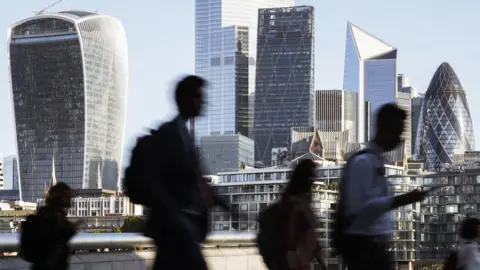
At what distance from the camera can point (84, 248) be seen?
1517 cm

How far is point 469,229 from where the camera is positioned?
11.3 meters

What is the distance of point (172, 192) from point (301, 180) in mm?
2000

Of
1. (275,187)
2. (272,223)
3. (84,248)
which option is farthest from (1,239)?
(275,187)

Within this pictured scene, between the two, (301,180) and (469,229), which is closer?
(301,180)

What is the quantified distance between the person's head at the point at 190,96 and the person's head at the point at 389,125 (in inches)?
57.3

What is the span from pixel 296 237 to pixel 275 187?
164 m

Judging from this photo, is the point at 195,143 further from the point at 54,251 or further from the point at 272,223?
the point at 54,251

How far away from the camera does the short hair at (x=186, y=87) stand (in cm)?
795

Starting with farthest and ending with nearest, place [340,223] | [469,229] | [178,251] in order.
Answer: [469,229] → [340,223] → [178,251]

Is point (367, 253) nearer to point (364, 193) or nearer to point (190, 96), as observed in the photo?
point (364, 193)

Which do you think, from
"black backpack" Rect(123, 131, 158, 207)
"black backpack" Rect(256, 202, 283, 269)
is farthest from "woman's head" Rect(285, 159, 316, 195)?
"black backpack" Rect(123, 131, 158, 207)

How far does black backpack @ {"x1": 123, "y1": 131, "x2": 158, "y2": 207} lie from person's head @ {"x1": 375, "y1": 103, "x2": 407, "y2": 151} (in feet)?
6.03

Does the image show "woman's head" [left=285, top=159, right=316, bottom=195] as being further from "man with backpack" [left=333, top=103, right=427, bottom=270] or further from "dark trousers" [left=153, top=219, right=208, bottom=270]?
"dark trousers" [left=153, top=219, right=208, bottom=270]

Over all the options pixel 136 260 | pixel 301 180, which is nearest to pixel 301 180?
pixel 301 180
